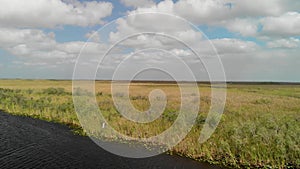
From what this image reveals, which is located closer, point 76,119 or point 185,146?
point 185,146

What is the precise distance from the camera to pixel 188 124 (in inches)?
891

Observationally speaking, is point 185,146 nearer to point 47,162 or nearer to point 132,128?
point 132,128

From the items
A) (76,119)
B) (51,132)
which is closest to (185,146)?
(51,132)

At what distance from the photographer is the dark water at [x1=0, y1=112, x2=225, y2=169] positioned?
16672mm

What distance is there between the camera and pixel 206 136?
19.8m

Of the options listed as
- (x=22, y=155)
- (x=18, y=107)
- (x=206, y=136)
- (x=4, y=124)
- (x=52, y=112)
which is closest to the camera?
(x=22, y=155)

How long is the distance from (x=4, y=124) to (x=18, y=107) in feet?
35.1

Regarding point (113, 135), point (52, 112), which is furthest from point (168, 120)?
point (52, 112)

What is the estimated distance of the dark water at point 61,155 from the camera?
1667 cm

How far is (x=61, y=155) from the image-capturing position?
60.4 feet

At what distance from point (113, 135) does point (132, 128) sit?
1.67 m

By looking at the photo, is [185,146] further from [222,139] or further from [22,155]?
[22,155]

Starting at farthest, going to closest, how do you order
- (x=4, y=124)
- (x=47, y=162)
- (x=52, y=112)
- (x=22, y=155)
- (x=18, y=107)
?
(x=18, y=107) < (x=52, y=112) < (x=4, y=124) < (x=22, y=155) < (x=47, y=162)

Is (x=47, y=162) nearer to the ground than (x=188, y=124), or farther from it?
nearer to the ground
